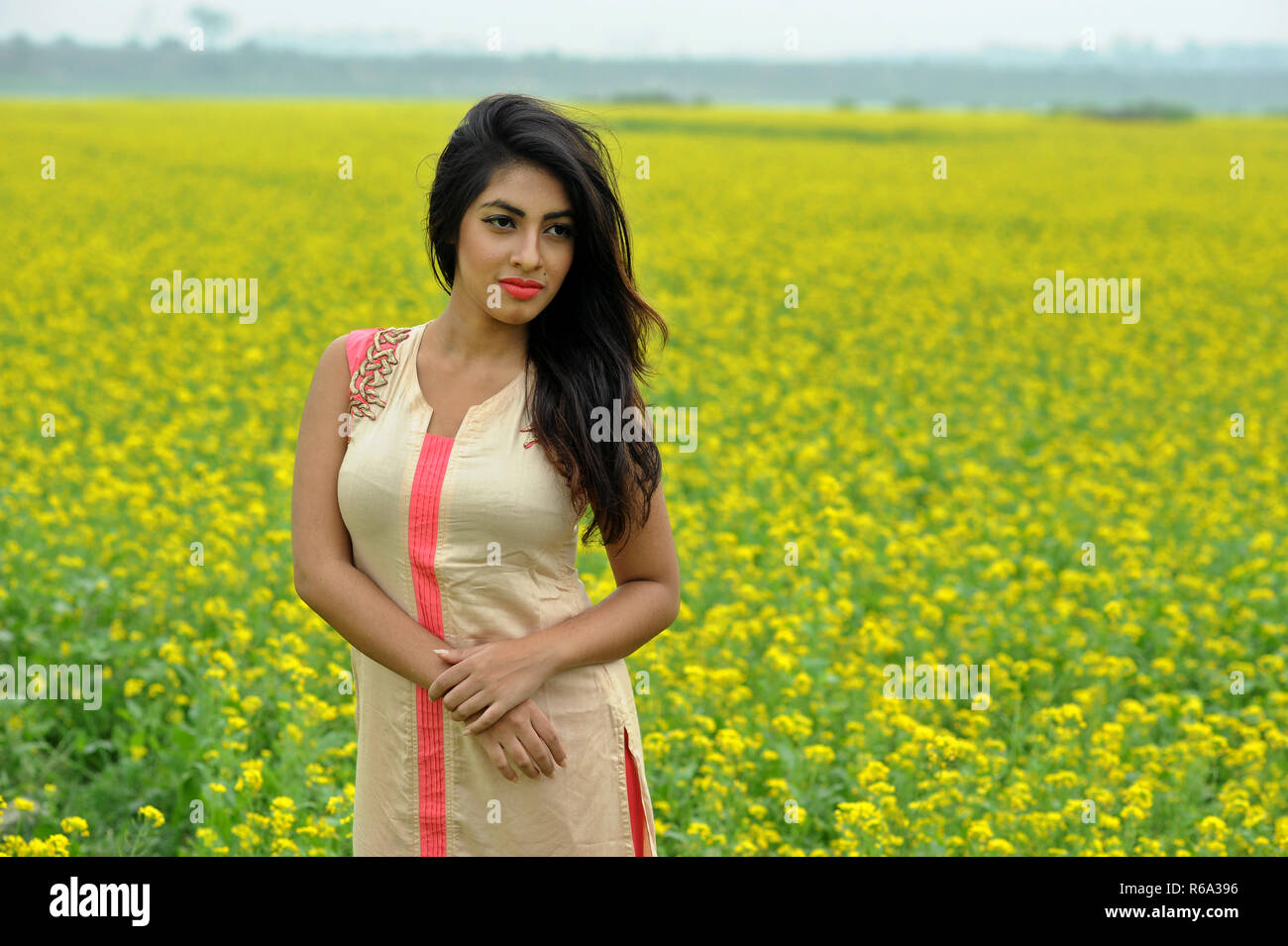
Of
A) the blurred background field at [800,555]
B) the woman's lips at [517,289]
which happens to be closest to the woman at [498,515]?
the woman's lips at [517,289]

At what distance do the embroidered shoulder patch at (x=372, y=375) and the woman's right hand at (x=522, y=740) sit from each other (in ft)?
1.64

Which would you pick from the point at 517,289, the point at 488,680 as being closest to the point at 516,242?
the point at 517,289

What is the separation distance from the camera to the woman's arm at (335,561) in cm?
206

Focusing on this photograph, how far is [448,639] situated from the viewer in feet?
6.89

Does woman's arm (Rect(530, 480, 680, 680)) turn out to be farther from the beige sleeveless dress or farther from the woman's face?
the woman's face

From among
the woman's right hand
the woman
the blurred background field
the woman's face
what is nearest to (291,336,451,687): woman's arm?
the woman

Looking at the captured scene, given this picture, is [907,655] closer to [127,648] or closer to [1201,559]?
[1201,559]

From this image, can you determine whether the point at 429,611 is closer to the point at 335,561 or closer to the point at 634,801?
the point at 335,561

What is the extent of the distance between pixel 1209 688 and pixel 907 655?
1132mm

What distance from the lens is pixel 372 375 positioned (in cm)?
213

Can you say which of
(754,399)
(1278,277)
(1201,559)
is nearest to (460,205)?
(1201,559)

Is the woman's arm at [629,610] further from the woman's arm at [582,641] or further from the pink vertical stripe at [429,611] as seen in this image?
the pink vertical stripe at [429,611]

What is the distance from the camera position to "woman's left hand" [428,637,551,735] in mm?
2027
